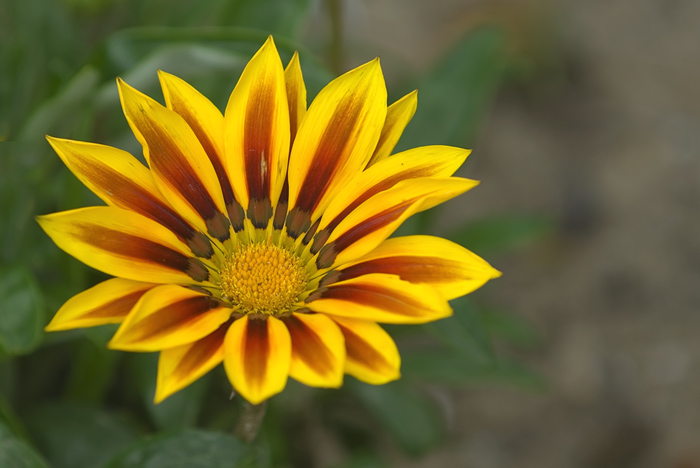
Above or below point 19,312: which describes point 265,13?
above

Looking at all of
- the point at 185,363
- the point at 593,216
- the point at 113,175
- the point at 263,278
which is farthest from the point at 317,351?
the point at 593,216

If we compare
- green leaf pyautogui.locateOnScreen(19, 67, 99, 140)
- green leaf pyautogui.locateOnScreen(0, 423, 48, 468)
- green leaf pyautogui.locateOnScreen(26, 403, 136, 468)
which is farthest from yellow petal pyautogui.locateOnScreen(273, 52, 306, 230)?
green leaf pyautogui.locateOnScreen(26, 403, 136, 468)

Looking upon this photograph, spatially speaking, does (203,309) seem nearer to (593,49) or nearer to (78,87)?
(78,87)

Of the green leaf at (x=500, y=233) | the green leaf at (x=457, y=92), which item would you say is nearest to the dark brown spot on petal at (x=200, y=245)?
the green leaf at (x=457, y=92)

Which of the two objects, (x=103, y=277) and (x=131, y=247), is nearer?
(x=131, y=247)

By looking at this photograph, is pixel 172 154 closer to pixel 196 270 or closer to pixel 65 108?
pixel 196 270

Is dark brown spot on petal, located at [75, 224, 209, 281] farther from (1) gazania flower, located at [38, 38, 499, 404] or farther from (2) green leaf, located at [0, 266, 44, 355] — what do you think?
(2) green leaf, located at [0, 266, 44, 355]
